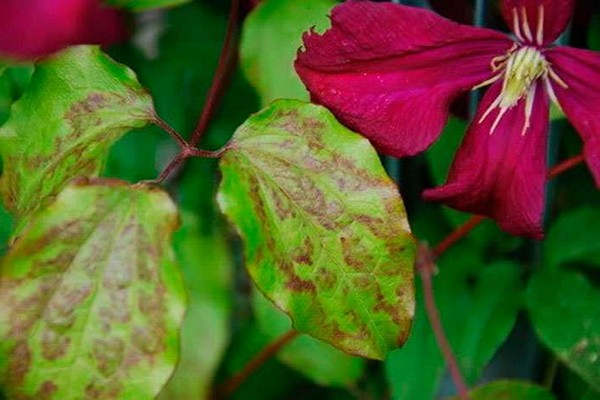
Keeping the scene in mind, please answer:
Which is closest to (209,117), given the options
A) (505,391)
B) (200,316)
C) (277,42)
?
(277,42)

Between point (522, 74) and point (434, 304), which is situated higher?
point (522, 74)

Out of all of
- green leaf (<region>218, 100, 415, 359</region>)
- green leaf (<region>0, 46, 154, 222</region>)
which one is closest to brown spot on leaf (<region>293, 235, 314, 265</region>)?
green leaf (<region>218, 100, 415, 359</region>)

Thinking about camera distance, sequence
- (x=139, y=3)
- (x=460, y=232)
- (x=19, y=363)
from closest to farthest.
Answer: (x=19, y=363) < (x=139, y=3) < (x=460, y=232)

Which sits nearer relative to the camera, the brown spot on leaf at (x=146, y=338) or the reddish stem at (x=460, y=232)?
the brown spot on leaf at (x=146, y=338)

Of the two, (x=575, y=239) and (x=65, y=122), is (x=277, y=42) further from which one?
(x=575, y=239)

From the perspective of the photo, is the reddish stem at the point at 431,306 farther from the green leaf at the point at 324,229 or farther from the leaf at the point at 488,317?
the green leaf at the point at 324,229

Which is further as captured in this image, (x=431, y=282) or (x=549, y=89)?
(x=431, y=282)

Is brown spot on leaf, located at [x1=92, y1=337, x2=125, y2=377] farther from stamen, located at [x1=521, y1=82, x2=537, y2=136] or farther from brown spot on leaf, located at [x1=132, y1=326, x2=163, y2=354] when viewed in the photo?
stamen, located at [x1=521, y1=82, x2=537, y2=136]

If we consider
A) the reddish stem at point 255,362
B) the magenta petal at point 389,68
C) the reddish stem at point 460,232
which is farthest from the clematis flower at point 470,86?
the reddish stem at point 255,362
